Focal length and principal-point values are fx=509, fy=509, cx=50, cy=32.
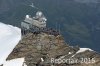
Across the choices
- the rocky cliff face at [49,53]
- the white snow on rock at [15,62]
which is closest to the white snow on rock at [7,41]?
the white snow on rock at [15,62]

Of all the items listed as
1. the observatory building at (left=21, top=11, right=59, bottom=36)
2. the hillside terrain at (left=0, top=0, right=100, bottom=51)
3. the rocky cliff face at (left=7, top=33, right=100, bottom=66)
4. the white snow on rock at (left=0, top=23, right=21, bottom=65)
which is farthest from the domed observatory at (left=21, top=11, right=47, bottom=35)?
the hillside terrain at (left=0, top=0, right=100, bottom=51)

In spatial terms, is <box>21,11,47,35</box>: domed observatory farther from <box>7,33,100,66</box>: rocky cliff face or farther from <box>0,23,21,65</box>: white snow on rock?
<box>7,33,100,66</box>: rocky cliff face

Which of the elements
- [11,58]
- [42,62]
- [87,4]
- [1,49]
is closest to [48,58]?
[42,62]

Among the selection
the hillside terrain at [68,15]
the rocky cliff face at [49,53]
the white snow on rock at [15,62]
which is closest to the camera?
the rocky cliff face at [49,53]

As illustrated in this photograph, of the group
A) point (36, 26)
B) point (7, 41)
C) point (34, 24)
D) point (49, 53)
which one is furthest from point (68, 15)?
point (49, 53)

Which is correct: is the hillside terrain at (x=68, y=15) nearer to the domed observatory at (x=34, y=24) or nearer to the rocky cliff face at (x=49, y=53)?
the domed observatory at (x=34, y=24)
